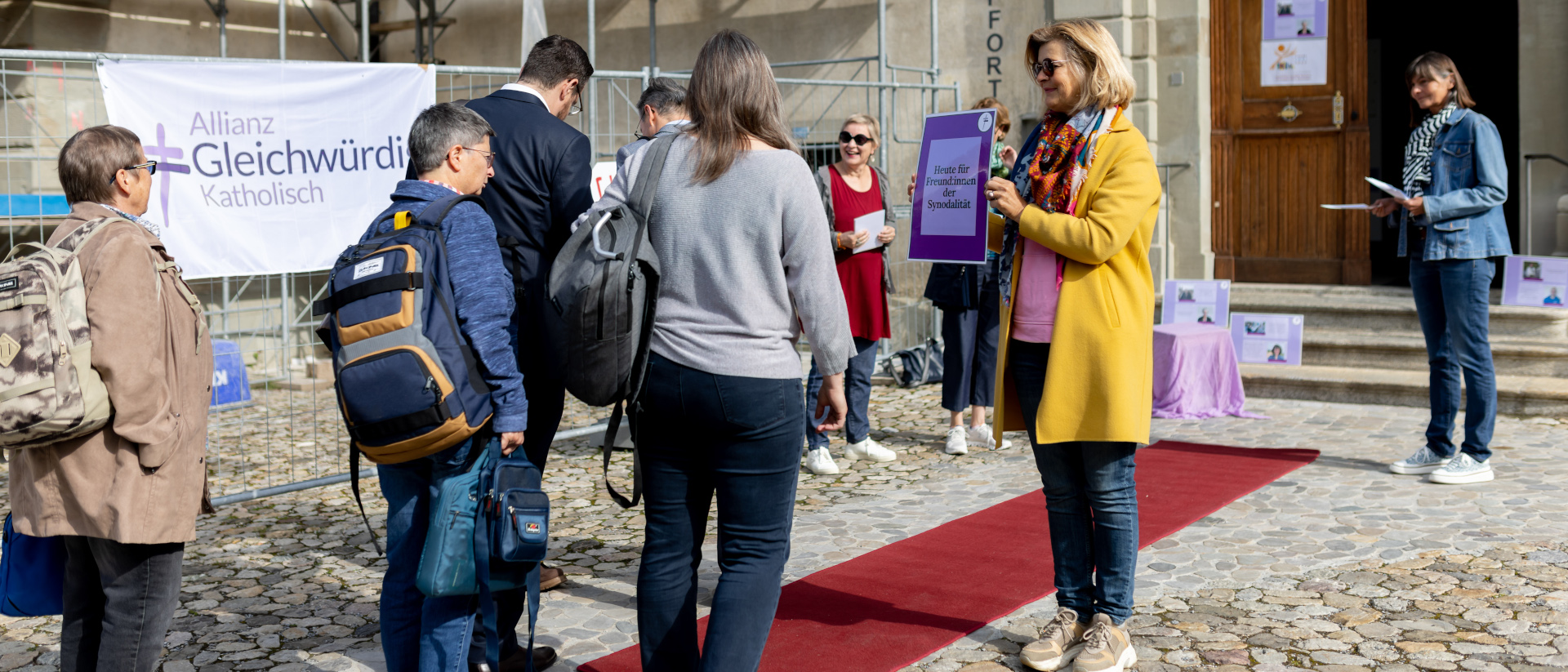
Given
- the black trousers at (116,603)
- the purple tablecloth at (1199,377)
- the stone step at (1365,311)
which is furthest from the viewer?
the stone step at (1365,311)

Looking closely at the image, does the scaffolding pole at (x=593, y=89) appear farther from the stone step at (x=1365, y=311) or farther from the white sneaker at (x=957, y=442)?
the stone step at (x=1365, y=311)

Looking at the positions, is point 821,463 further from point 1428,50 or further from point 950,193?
point 1428,50

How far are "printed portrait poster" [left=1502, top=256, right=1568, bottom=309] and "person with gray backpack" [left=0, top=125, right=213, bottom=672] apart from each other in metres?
7.62

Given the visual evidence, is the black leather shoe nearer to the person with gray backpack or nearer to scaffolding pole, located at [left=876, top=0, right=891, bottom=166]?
the person with gray backpack

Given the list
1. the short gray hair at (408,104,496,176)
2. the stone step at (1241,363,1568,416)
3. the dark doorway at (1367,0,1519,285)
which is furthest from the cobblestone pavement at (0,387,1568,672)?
the dark doorway at (1367,0,1519,285)

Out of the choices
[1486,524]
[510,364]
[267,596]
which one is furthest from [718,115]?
[1486,524]

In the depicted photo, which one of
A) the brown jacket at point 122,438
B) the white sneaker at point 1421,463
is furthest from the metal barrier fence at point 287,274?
the brown jacket at point 122,438

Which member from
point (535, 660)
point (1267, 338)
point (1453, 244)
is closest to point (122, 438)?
point (535, 660)

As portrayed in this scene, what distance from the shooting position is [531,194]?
3471mm

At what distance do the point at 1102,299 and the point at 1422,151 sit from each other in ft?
10.3

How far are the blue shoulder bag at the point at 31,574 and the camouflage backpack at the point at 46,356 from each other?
0.33 m

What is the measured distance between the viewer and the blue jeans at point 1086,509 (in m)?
3.33

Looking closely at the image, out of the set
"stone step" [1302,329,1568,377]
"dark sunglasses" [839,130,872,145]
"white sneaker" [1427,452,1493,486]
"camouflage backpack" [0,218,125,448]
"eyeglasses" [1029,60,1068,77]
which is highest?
"dark sunglasses" [839,130,872,145]

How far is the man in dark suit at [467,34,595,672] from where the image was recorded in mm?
3451
